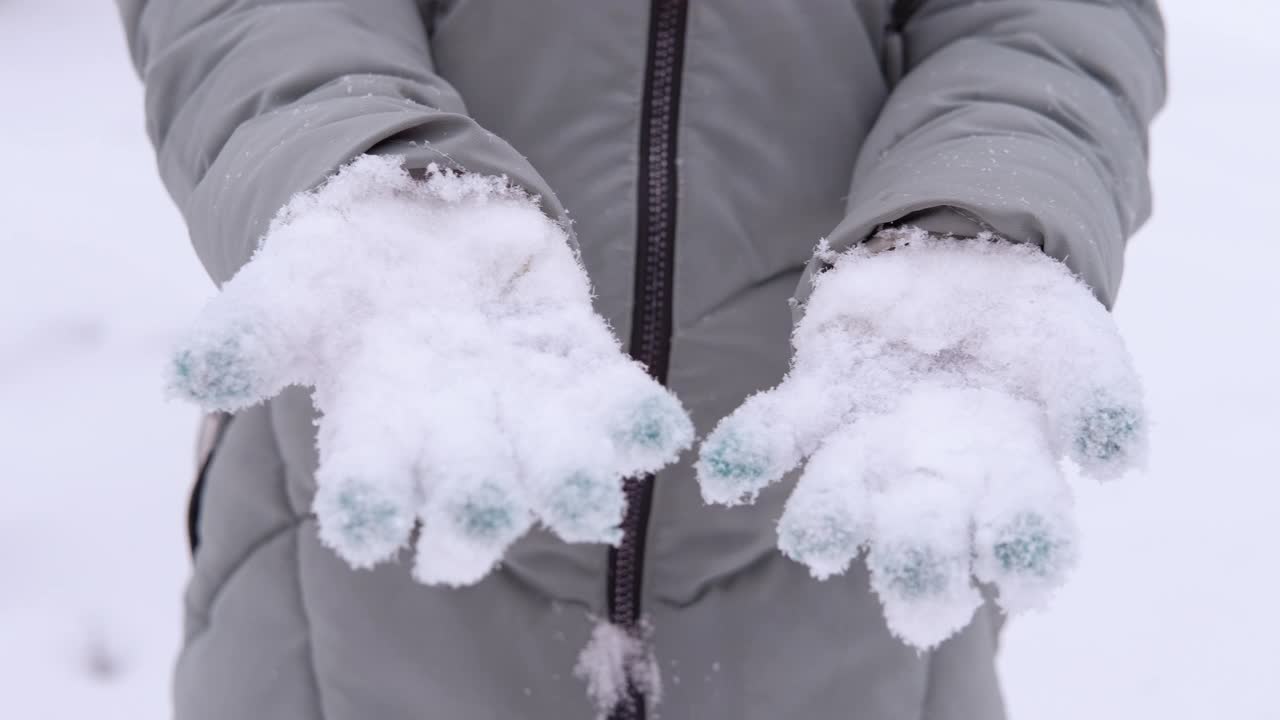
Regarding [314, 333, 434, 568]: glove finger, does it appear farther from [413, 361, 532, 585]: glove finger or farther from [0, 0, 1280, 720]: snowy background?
[0, 0, 1280, 720]: snowy background

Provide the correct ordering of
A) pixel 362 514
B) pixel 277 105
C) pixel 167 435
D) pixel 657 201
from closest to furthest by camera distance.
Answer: pixel 362 514 < pixel 277 105 < pixel 657 201 < pixel 167 435

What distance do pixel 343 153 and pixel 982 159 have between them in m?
0.39

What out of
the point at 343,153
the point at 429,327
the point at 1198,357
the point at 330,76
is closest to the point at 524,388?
the point at 429,327

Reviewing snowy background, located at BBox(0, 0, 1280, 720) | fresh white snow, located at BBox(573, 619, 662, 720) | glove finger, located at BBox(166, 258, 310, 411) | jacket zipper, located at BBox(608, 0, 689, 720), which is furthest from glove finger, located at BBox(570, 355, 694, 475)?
snowy background, located at BBox(0, 0, 1280, 720)

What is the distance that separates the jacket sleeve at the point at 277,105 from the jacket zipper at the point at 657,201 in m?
0.14

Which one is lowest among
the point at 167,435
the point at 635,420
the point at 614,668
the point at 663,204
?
the point at 167,435

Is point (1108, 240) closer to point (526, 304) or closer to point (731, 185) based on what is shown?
point (731, 185)

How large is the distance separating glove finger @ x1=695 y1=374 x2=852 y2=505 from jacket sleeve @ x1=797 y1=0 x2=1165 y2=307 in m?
0.11

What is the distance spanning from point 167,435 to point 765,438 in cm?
130

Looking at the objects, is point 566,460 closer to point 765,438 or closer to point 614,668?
point 765,438

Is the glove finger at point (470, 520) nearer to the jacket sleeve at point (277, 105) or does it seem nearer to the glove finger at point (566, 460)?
the glove finger at point (566, 460)

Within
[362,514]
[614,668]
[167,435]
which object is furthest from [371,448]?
[167,435]

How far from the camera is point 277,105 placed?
643 millimetres

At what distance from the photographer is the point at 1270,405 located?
160 cm
